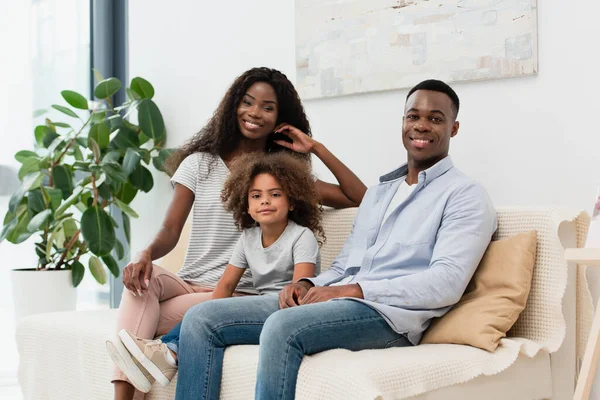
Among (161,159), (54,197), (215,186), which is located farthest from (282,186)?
(54,197)

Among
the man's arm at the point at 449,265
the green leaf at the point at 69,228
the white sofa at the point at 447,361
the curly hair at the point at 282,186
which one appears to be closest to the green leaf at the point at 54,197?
the green leaf at the point at 69,228

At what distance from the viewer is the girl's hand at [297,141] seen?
2.63 metres

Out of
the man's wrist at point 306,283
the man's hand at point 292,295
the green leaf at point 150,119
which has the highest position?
the green leaf at point 150,119

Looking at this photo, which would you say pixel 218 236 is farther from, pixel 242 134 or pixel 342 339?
pixel 342 339

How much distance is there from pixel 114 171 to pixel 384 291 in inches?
77.8

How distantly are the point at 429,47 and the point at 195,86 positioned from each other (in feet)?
4.75

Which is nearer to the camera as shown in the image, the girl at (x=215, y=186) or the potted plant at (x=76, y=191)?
the girl at (x=215, y=186)

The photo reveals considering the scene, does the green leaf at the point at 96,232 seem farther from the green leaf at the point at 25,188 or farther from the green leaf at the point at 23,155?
the green leaf at the point at 23,155

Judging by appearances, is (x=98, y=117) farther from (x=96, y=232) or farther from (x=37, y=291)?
(x=37, y=291)

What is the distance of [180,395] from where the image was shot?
1956 mm

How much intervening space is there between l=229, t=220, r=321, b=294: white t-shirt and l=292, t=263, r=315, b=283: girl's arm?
12 millimetres

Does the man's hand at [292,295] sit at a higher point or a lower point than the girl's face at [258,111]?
lower

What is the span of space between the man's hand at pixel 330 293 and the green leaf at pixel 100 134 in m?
2.00

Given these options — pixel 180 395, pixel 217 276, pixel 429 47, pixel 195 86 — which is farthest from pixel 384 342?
pixel 195 86
